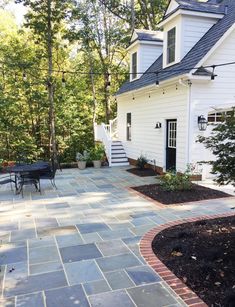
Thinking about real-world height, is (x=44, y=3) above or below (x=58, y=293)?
above

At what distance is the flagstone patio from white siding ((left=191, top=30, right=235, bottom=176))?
2501 mm

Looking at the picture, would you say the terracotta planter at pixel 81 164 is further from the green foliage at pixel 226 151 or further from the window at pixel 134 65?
the green foliage at pixel 226 151

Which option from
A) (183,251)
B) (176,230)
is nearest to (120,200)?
(176,230)

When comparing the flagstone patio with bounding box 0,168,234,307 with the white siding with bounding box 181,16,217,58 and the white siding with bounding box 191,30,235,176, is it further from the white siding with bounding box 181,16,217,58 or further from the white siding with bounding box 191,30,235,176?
the white siding with bounding box 181,16,217,58

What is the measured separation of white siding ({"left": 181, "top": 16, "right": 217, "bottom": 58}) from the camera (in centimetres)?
936

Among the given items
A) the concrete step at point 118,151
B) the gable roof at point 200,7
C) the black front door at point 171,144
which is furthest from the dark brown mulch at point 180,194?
the concrete step at point 118,151

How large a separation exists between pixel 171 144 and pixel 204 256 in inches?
257

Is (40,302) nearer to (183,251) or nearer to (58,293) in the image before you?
(58,293)

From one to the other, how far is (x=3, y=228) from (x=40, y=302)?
2.53m

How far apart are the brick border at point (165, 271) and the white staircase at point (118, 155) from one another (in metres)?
8.27

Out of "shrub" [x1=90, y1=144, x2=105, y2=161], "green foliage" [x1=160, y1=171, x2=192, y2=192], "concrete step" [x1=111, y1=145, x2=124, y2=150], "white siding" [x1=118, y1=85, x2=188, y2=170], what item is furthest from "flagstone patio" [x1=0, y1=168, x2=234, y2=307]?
"concrete step" [x1=111, y1=145, x2=124, y2=150]

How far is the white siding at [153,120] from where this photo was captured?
29.4 feet

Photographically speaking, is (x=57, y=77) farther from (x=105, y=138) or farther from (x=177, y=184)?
(x=177, y=184)

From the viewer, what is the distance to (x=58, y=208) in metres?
6.30
